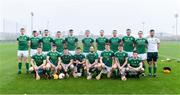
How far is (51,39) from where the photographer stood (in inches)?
580

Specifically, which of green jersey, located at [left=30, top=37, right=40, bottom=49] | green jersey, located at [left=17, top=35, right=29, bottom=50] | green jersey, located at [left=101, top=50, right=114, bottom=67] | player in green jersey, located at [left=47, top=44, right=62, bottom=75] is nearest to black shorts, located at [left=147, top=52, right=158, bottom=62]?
green jersey, located at [left=101, top=50, right=114, bottom=67]

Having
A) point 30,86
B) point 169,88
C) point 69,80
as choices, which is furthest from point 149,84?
point 30,86

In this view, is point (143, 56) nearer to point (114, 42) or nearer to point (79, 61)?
point (114, 42)

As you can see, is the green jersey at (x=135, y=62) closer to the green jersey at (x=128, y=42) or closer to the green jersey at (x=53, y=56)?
the green jersey at (x=128, y=42)

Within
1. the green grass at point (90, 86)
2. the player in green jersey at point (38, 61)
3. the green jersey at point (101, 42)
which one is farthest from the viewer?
the green jersey at point (101, 42)

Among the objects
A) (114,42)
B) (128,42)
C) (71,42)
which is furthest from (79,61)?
(128,42)

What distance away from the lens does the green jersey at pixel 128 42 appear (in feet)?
46.5

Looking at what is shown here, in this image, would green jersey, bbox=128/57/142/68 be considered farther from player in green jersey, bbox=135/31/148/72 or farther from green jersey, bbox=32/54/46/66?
green jersey, bbox=32/54/46/66

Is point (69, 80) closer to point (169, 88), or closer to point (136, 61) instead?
point (136, 61)

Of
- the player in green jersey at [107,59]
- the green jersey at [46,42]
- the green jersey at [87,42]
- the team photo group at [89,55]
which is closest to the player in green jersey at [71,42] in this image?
the team photo group at [89,55]

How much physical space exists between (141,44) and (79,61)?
2423mm

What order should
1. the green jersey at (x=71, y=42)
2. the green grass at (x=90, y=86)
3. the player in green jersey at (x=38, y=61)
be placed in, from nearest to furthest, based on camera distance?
the green grass at (x=90, y=86) → the player in green jersey at (x=38, y=61) → the green jersey at (x=71, y=42)

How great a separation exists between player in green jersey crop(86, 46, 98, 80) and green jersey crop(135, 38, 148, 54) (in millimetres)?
1639

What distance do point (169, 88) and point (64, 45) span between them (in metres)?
4.99
